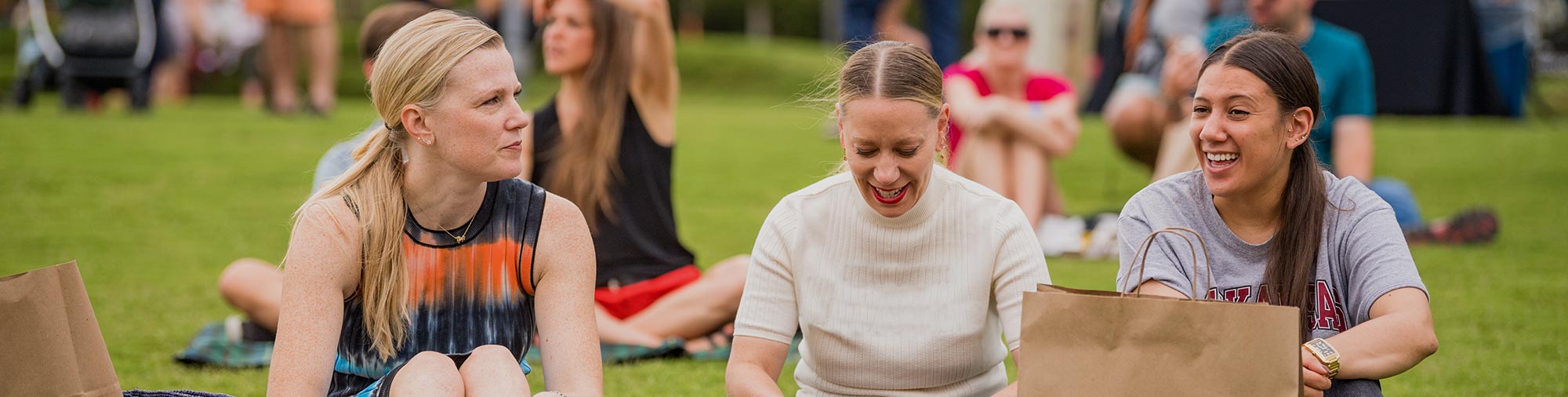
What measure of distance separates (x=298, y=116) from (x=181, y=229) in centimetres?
523

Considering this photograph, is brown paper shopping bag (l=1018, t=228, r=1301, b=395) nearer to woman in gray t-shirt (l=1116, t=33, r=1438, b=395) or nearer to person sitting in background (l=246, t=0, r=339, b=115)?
woman in gray t-shirt (l=1116, t=33, r=1438, b=395)

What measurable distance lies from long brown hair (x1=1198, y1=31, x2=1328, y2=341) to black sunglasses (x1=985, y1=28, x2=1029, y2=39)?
4.04m

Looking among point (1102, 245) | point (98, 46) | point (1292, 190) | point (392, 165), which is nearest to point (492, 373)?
point (392, 165)

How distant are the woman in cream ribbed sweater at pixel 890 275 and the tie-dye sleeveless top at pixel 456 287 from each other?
491 mm

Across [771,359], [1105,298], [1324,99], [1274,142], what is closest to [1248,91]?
[1274,142]

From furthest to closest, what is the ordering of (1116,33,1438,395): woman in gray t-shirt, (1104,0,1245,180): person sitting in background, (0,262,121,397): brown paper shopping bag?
1. (1104,0,1245,180): person sitting in background
2. (1116,33,1438,395): woman in gray t-shirt
3. (0,262,121,397): brown paper shopping bag

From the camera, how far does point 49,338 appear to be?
8.63 feet

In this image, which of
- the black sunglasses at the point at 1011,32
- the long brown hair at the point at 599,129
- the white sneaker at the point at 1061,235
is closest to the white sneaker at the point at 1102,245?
the white sneaker at the point at 1061,235

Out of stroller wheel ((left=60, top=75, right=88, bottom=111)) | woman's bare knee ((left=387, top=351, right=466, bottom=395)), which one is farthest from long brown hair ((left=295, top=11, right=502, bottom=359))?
stroller wheel ((left=60, top=75, right=88, bottom=111))

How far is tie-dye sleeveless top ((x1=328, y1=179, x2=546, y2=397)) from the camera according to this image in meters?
2.85

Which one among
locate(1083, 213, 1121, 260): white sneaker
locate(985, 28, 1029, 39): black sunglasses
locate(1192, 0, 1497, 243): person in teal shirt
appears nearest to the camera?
locate(1192, 0, 1497, 243): person in teal shirt

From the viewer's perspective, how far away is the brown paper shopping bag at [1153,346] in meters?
2.35

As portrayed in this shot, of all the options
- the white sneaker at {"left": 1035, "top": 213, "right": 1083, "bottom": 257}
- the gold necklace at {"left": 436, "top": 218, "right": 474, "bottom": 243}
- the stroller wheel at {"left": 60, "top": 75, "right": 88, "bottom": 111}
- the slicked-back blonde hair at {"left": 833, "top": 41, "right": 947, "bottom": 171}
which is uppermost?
the slicked-back blonde hair at {"left": 833, "top": 41, "right": 947, "bottom": 171}

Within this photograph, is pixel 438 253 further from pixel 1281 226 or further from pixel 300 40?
pixel 300 40
